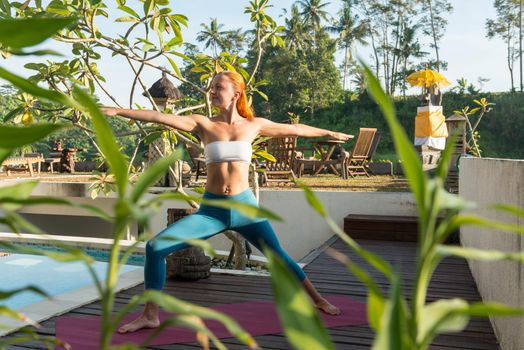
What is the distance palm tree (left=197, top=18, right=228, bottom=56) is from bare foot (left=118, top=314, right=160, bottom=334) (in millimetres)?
50259

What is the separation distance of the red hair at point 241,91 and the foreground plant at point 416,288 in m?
2.70

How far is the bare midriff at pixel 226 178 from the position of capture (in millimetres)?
3164

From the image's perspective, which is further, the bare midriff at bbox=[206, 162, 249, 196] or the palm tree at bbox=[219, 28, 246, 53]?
the palm tree at bbox=[219, 28, 246, 53]

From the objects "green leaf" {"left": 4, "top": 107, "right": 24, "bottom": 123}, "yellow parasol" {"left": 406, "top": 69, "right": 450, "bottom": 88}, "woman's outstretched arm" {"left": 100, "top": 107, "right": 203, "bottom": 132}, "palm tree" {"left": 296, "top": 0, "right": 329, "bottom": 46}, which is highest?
"palm tree" {"left": 296, "top": 0, "right": 329, "bottom": 46}

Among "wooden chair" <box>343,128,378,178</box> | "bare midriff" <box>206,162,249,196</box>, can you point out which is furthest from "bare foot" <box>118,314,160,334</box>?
"wooden chair" <box>343,128,378,178</box>

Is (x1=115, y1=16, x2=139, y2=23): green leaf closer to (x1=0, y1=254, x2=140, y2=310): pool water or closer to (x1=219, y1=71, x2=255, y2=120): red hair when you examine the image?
(x1=219, y1=71, x2=255, y2=120): red hair

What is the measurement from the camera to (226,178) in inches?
125

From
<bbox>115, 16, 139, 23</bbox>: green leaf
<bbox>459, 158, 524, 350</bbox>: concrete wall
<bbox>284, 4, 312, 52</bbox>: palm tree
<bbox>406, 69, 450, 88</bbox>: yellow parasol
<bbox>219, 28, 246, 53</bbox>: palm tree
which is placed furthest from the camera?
<bbox>219, 28, 246, 53</bbox>: palm tree

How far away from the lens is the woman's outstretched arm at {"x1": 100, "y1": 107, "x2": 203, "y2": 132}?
2612mm

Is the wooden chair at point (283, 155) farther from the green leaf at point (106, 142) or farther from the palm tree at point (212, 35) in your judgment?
the palm tree at point (212, 35)

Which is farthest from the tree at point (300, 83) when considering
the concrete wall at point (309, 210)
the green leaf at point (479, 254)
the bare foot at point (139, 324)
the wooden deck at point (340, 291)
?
the green leaf at point (479, 254)

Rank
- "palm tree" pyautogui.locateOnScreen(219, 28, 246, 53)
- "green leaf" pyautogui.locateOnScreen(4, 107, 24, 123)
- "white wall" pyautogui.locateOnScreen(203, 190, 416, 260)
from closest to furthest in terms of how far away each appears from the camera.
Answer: "green leaf" pyautogui.locateOnScreen(4, 107, 24, 123), "white wall" pyautogui.locateOnScreen(203, 190, 416, 260), "palm tree" pyautogui.locateOnScreen(219, 28, 246, 53)

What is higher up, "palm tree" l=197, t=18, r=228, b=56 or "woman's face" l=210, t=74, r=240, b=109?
"palm tree" l=197, t=18, r=228, b=56

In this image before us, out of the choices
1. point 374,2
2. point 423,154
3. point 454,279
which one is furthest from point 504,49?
point 454,279
